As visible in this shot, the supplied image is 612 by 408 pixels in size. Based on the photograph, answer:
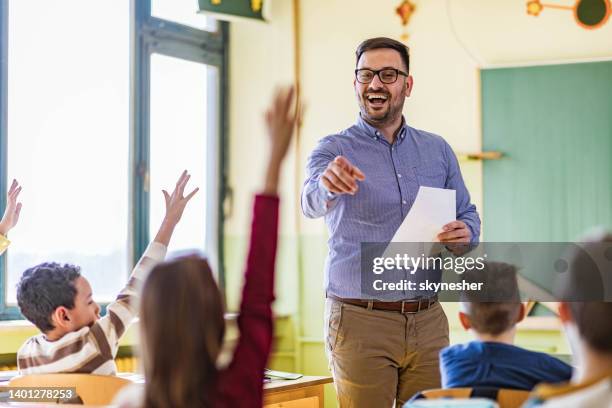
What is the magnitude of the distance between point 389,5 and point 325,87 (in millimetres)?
619

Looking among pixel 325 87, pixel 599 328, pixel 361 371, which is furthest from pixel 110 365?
pixel 325 87

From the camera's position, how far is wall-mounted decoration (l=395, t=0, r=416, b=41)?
4.97m

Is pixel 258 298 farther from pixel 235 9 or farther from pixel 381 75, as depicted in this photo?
pixel 235 9

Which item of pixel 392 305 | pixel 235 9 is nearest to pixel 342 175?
pixel 392 305

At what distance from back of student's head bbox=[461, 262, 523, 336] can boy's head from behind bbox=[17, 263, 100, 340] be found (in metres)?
1.13

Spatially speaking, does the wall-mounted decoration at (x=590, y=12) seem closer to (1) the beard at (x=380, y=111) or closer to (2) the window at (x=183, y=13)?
(2) the window at (x=183, y=13)

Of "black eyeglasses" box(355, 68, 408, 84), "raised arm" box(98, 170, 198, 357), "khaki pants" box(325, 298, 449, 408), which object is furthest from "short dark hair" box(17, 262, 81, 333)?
"black eyeglasses" box(355, 68, 408, 84)

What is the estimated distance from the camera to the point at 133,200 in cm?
478

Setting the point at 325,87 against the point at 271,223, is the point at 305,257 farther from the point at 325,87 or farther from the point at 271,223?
the point at 271,223

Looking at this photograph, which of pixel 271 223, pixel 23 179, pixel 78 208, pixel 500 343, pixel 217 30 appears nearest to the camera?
pixel 271 223

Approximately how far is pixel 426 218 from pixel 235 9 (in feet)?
9.46

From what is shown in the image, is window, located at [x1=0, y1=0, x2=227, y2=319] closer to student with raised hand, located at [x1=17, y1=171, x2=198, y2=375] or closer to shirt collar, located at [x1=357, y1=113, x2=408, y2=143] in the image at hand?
student with raised hand, located at [x1=17, y1=171, x2=198, y2=375]

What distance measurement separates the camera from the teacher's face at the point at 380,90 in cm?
275

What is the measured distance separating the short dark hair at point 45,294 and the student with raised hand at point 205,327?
100 centimetres
